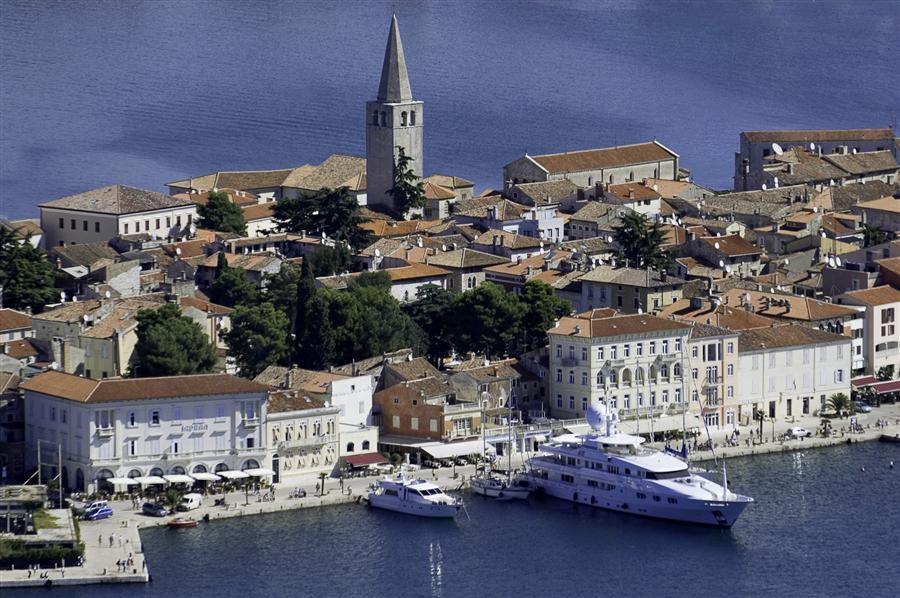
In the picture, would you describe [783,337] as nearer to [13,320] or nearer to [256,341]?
[256,341]

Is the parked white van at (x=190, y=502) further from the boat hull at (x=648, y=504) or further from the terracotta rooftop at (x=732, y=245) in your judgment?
the terracotta rooftop at (x=732, y=245)


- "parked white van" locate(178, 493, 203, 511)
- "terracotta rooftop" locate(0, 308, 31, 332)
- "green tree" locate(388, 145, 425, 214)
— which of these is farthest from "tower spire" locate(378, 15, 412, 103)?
"parked white van" locate(178, 493, 203, 511)

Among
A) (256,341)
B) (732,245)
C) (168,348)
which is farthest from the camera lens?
(732,245)

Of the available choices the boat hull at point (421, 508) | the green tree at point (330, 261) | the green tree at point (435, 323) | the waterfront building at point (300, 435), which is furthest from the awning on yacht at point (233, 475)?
the green tree at point (330, 261)

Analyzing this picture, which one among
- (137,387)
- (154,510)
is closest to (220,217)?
(137,387)

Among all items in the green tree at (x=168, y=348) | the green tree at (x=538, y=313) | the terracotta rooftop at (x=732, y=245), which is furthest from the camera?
the terracotta rooftop at (x=732, y=245)

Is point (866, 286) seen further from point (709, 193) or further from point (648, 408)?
point (709, 193)

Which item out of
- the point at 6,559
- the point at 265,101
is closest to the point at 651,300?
the point at 6,559
